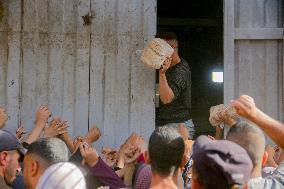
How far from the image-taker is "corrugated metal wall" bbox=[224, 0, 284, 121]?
5.97 metres

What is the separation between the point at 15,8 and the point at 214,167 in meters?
3.67

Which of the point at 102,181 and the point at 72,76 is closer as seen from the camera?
the point at 102,181

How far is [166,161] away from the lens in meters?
3.64

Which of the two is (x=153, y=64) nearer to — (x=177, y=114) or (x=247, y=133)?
(x=177, y=114)

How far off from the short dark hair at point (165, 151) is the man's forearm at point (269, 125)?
1.70 feet

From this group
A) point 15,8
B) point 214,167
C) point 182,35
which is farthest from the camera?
point 182,35

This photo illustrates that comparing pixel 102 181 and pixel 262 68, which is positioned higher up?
pixel 262 68

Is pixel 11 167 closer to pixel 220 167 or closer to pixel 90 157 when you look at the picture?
pixel 90 157

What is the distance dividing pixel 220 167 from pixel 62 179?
870mm

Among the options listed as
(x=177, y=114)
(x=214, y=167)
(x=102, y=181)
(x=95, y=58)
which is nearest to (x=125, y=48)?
(x=95, y=58)

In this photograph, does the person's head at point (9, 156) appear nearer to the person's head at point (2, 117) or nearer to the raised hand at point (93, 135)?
the person's head at point (2, 117)

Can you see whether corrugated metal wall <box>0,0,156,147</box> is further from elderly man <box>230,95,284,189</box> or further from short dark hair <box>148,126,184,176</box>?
elderly man <box>230,95,284,189</box>

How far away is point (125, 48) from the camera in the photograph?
6004mm

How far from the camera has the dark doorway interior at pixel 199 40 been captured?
34.5 ft
